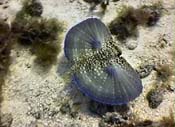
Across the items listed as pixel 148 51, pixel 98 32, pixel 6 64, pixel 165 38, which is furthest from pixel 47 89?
pixel 165 38

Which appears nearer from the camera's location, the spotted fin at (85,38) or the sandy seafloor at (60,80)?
the sandy seafloor at (60,80)

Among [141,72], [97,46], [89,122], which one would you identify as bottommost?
[89,122]

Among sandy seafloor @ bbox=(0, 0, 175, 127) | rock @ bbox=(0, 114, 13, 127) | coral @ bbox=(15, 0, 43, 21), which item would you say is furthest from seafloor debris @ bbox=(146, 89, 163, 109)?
coral @ bbox=(15, 0, 43, 21)

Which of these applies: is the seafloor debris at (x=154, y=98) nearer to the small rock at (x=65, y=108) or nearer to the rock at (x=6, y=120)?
the small rock at (x=65, y=108)

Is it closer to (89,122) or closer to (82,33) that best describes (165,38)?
(82,33)

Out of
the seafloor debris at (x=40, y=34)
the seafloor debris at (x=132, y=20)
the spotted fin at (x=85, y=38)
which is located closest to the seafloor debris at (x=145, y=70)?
the seafloor debris at (x=132, y=20)

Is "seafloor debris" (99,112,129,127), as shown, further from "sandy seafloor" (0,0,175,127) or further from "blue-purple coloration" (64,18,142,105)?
"blue-purple coloration" (64,18,142,105)
